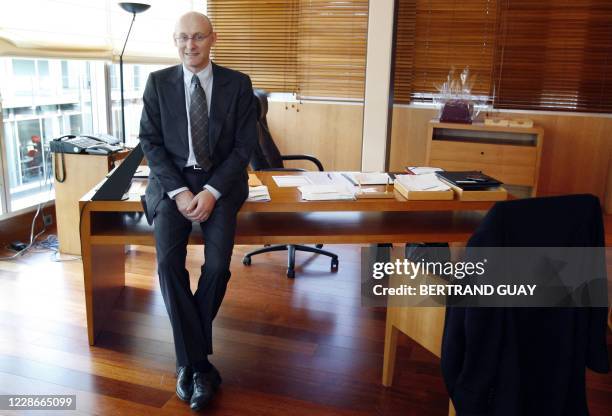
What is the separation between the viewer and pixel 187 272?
7.57 ft

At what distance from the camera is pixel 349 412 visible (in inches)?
85.7

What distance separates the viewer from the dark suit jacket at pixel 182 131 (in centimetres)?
238

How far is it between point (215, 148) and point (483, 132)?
A: 3.01m

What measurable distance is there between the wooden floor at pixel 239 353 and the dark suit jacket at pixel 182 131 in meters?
0.71

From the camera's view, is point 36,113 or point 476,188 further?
point 36,113

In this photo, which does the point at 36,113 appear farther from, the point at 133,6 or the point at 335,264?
the point at 335,264

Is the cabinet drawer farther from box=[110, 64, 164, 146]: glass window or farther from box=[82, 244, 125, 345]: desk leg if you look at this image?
box=[82, 244, 125, 345]: desk leg

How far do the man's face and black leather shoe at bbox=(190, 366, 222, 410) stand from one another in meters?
1.27

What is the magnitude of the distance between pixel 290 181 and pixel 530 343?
4.85ft

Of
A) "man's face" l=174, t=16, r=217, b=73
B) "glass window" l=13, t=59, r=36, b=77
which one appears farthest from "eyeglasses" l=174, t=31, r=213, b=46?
"glass window" l=13, t=59, r=36, b=77

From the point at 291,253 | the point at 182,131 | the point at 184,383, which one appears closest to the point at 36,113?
the point at 291,253

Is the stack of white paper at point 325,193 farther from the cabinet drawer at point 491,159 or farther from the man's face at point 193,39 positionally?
the cabinet drawer at point 491,159

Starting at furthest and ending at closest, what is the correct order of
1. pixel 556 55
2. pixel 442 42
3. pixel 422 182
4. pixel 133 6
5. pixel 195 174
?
1. pixel 442 42
2. pixel 556 55
3. pixel 133 6
4. pixel 422 182
5. pixel 195 174

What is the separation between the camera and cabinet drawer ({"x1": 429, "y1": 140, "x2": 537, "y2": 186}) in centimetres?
459
